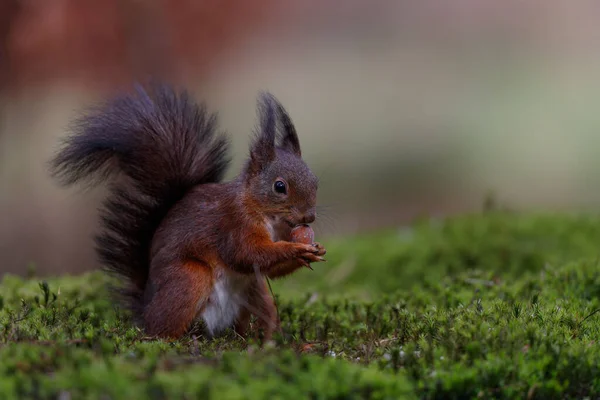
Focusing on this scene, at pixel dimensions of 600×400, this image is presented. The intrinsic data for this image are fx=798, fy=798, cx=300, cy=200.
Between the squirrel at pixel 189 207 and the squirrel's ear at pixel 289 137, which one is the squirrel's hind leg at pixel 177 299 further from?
the squirrel's ear at pixel 289 137

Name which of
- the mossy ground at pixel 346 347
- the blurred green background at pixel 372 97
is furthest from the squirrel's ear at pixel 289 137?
the blurred green background at pixel 372 97

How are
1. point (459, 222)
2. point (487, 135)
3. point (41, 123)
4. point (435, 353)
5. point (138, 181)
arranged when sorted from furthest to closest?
1. point (487, 135)
2. point (41, 123)
3. point (459, 222)
4. point (138, 181)
5. point (435, 353)

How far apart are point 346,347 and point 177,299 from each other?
0.74m

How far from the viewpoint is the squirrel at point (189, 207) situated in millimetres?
3453

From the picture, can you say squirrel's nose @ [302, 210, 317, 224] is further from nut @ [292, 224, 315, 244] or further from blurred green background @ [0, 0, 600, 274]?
blurred green background @ [0, 0, 600, 274]

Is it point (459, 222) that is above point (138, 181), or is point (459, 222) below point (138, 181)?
below

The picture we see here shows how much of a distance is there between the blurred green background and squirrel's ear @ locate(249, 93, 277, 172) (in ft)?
15.4

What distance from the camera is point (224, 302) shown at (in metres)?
3.53

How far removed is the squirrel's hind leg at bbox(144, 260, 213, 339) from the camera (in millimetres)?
3369

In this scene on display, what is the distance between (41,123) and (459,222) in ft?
16.6

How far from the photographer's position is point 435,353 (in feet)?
9.23

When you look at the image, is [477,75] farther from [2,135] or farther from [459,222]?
[2,135]

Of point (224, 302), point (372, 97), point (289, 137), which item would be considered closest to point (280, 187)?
point (289, 137)

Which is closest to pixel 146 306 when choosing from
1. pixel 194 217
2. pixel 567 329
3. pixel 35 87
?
pixel 194 217
